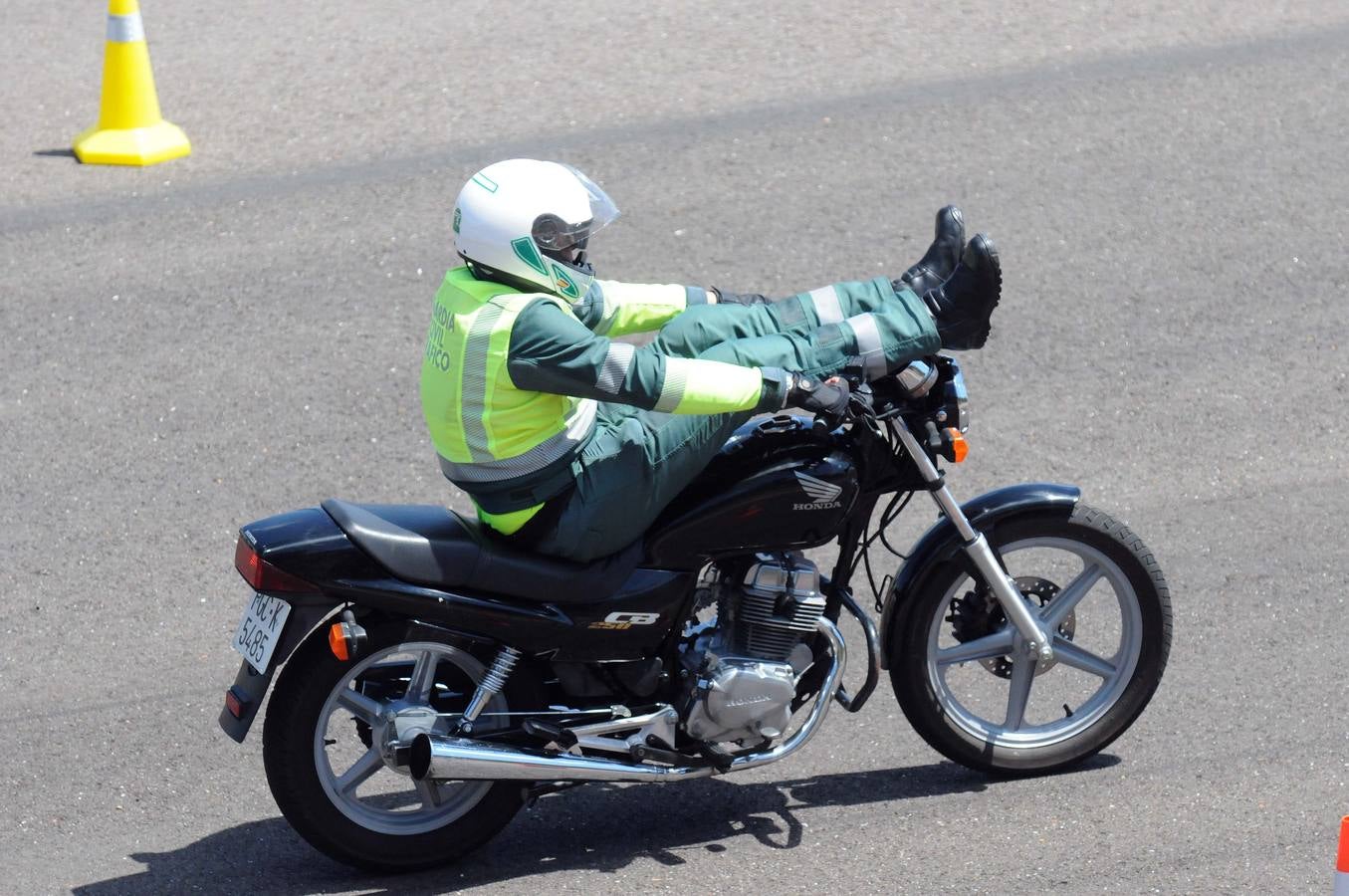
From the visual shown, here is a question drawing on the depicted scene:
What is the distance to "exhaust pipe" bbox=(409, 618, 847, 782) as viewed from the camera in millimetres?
4840

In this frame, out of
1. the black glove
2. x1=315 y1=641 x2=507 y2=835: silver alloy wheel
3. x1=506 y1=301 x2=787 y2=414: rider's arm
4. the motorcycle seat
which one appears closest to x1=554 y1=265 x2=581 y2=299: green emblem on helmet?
x1=506 y1=301 x2=787 y2=414: rider's arm

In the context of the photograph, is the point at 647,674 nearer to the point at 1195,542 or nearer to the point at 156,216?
the point at 1195,542

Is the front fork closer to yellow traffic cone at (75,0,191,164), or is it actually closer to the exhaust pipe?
the exhaust pipe

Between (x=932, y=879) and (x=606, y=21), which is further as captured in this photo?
(x=606, y=21)

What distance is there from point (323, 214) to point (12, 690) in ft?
12.1

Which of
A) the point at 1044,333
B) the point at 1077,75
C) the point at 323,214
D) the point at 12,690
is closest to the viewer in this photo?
the point at 12,690

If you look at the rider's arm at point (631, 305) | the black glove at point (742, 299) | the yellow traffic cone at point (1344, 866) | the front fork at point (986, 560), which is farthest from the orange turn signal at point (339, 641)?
the yellow traffic cone at point (1344, 866)

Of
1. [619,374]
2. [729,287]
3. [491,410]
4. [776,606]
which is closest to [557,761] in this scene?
[776,606]

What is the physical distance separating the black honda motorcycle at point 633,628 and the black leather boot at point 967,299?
12 centimetres

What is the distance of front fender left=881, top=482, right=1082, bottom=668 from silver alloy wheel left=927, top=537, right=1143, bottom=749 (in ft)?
0.36

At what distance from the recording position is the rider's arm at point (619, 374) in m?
4.62

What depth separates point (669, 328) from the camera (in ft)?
16.8

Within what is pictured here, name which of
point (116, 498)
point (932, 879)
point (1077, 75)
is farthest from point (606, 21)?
point (932, 879)

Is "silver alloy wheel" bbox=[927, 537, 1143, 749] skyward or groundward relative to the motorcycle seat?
groundward
